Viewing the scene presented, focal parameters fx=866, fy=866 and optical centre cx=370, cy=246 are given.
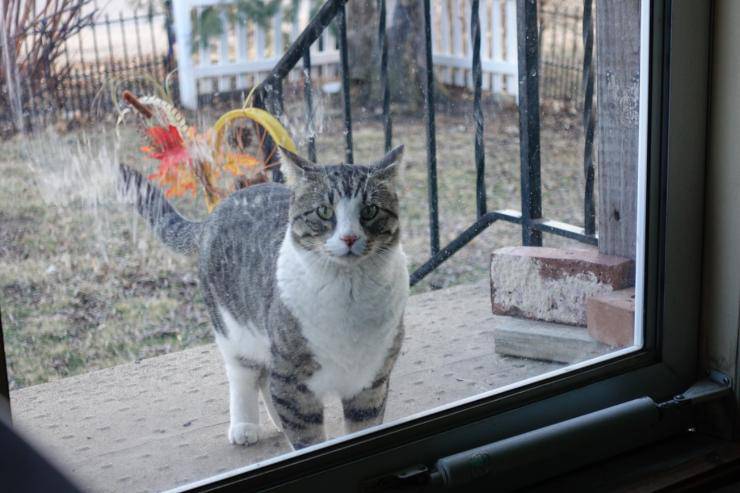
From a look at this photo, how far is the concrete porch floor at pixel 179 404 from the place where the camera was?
3.61 feet

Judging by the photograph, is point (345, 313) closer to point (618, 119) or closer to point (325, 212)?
point (325, 212)

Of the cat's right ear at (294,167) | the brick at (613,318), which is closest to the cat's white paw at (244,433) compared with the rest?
the cat's right ear at (294,167)

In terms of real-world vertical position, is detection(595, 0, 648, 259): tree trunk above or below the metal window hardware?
above

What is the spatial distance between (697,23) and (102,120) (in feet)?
2.90

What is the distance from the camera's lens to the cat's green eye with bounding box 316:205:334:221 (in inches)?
51.8

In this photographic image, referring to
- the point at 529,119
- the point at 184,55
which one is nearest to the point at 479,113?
the point at 529,119

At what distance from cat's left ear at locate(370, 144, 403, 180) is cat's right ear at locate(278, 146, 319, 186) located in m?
0.09

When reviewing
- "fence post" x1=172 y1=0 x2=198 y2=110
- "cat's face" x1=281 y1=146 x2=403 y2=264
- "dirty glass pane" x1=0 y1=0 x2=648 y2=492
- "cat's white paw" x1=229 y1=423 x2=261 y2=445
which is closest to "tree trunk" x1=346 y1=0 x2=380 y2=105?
"dirty glass pane" x1=0 y1=0 x2=648 y2=492

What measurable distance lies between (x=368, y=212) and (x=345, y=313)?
6.2 inches

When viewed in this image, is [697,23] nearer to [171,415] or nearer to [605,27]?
[605,27]

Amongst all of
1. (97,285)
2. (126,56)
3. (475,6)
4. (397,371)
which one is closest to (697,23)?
(475,6)

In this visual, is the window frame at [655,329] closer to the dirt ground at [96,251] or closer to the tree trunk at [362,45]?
the dirt ground at [96,251]

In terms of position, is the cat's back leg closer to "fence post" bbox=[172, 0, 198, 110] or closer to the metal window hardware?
the metal window hardware

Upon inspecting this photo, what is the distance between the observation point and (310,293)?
1318 millimetres
